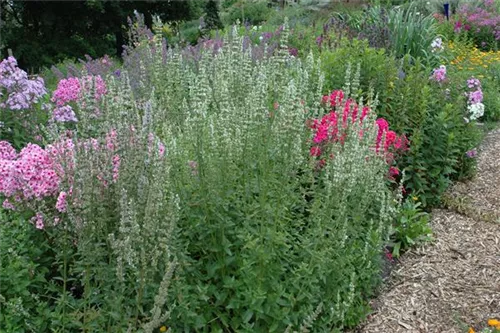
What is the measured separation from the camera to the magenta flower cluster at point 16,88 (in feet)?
13.3

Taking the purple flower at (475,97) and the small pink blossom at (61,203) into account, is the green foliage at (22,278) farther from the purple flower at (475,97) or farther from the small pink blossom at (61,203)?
the purple flower at (475,97)

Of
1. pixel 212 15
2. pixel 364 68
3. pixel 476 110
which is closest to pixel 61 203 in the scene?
pixel 364 68

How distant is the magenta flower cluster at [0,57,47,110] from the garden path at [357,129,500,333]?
290 centimetres

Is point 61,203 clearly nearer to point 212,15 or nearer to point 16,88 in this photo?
point 16,88

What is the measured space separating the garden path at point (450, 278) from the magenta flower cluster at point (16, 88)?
9.52ft

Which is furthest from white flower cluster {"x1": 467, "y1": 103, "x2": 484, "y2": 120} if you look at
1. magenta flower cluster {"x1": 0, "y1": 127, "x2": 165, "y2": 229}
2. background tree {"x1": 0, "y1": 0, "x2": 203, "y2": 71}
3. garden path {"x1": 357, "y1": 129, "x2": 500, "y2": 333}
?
background tree {"x1": 0, "y1": 0, "x2": 203, "y2": 71}

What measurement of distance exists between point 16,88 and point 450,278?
359 centimetres

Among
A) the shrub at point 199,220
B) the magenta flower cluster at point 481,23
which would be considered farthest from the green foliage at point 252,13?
the shrub at point 199,220

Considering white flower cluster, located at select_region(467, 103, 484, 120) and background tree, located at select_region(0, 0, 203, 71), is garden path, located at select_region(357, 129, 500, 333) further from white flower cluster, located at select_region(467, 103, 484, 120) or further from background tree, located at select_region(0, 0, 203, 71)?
background tree, located at select_region(0, 0, 203, 71)

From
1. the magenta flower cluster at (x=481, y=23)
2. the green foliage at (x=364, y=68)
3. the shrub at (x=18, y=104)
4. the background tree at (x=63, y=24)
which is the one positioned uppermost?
the shrub at (x=18, y=104)

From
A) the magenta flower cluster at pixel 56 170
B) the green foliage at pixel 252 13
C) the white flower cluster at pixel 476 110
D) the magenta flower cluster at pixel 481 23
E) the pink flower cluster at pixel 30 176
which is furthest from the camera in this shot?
the green foliage at pixel 252 13

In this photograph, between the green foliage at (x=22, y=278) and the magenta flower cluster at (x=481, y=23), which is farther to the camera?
the magenta flower cluster at (x=481, y=23)

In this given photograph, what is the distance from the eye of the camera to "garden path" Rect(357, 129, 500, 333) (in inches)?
145

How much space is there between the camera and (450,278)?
412 cm
